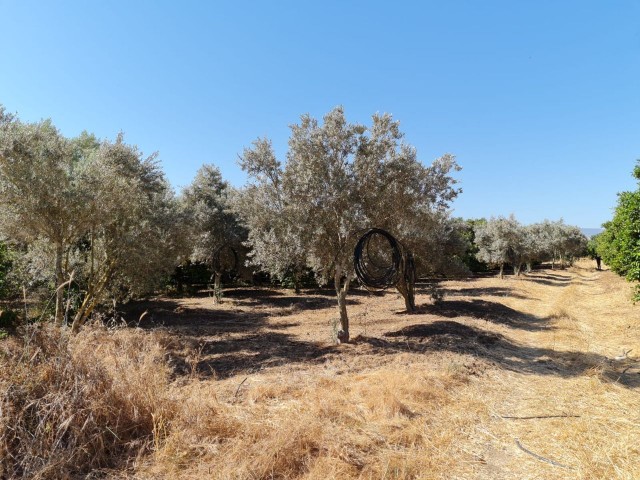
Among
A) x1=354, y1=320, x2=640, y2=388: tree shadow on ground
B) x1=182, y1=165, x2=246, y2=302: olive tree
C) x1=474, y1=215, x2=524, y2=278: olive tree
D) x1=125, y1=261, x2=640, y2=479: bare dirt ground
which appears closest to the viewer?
x1=125, y1=261, x2=640, y2=479: bare dirt ground

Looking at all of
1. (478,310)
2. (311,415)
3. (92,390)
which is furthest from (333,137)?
(478,310)

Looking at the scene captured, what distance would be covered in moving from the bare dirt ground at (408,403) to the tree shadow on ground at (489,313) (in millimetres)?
1163

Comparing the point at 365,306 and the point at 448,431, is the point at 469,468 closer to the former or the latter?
the point at 448,431

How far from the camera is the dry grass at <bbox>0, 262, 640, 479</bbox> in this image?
424 centimetres

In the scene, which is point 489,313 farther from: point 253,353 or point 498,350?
point 253,353

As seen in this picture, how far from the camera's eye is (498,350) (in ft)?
37.0

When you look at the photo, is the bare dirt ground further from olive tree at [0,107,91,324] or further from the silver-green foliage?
olive tree at [0,107,91,324]

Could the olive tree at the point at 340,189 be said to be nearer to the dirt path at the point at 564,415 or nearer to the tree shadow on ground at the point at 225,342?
the tree shadow on ground at the point at 225,342

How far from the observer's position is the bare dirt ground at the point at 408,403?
4.46m

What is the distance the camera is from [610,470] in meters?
4.57

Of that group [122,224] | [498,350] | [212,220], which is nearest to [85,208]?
[122,224]

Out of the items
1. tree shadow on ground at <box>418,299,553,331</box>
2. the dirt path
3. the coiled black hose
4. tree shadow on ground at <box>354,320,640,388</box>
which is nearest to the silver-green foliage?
the coiled black hose

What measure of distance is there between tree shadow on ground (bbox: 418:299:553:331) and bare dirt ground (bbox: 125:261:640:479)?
1163 mm

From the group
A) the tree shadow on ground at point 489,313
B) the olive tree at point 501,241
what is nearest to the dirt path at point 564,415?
the tree shadow on ground at point 489,313
